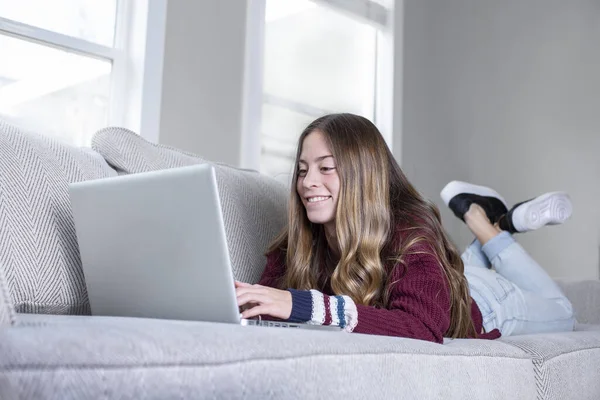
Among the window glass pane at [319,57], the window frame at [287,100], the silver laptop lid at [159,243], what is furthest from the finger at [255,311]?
the window glass pane at [319,57]

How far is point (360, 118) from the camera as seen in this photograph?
164 cm

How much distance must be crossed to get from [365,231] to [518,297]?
0.79 metres

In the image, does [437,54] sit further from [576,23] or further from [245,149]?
[245,149]

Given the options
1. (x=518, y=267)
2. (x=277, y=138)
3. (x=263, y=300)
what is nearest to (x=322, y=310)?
(x=263, y=300)

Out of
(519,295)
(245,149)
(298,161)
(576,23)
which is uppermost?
(576,23)

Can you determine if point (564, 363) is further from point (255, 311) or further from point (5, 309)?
point (5, 309)

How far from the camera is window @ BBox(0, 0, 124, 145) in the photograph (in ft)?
8.83

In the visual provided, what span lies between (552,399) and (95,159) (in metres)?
0.96

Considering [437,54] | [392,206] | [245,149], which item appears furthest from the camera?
[437,54]

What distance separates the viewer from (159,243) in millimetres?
1050

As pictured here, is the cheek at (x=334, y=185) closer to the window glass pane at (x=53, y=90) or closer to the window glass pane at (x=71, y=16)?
the window glass pane at (x=53, y=90)

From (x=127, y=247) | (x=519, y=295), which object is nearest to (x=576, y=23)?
(x=519, y=295)

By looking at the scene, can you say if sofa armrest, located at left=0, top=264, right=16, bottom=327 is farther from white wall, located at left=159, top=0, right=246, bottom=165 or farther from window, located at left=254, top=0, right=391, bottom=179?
window, located at left=254, top=0, right=391, bottom=179

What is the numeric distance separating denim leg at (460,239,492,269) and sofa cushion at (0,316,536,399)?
56.1 inches
